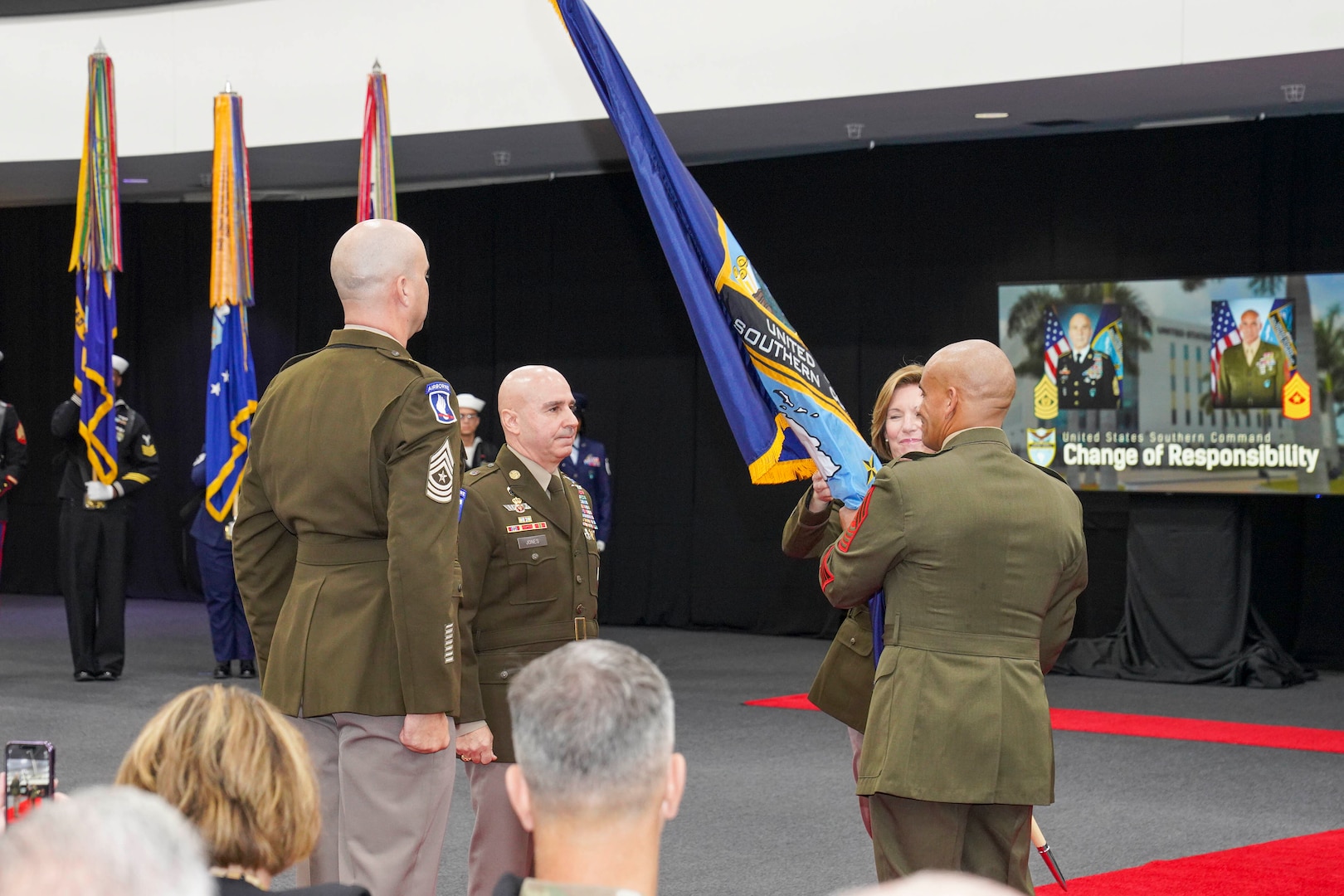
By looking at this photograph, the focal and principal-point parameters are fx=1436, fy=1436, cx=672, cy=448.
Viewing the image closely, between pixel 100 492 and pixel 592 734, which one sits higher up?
pixel 592 734

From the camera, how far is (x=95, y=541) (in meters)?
7.37

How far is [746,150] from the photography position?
30.8ft

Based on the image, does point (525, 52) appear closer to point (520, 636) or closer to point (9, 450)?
point (9, 450)

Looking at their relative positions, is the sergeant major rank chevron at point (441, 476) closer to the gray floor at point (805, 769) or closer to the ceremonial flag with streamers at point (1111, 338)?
the gray floor at point (805, 769)

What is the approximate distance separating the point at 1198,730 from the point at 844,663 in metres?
3.79

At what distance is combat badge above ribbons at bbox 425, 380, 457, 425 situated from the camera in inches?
98.7

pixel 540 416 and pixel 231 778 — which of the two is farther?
pixel 540 416

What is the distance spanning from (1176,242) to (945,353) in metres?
6.05

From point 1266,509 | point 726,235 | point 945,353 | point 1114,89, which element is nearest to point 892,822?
point 945,353

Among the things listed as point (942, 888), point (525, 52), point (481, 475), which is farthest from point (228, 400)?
point (942, 888)

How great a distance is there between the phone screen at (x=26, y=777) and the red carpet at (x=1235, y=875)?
2801 mm

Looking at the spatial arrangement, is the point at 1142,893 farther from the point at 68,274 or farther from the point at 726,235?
the point at 68,274

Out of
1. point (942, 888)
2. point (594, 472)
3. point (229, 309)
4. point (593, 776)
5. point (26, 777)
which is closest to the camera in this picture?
point (942, 888)

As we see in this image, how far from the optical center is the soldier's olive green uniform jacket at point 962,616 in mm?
2553
